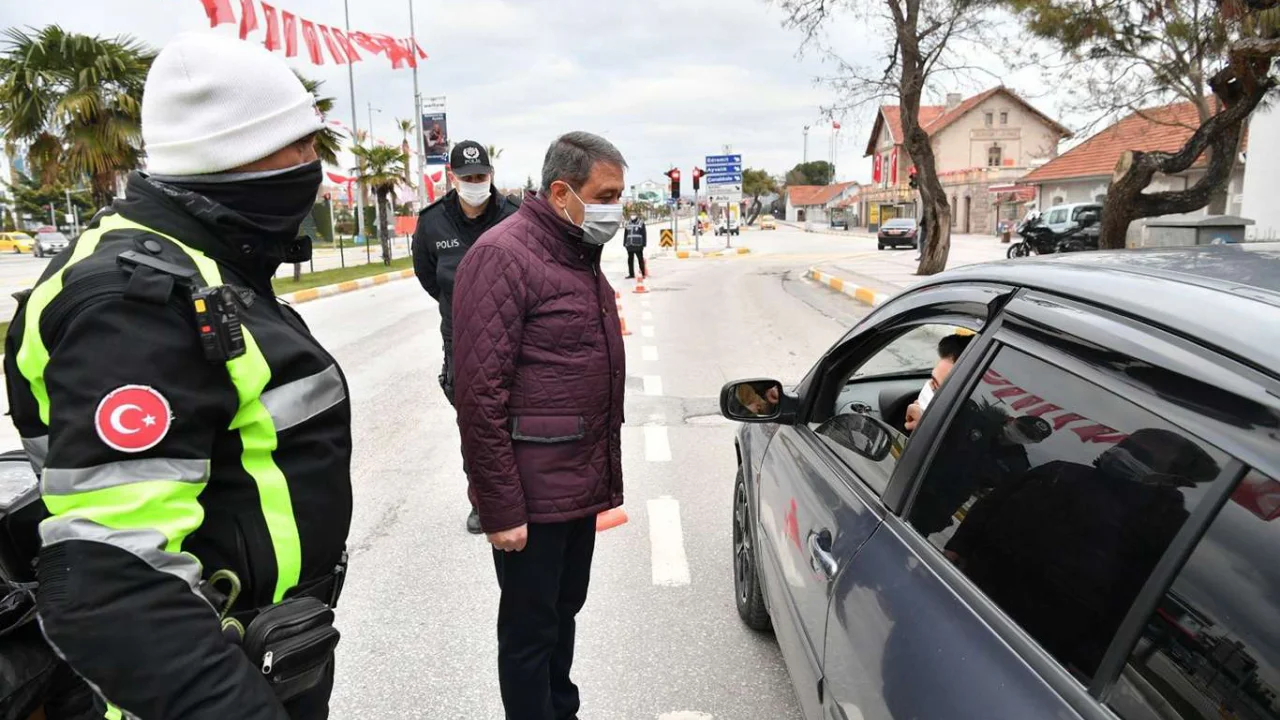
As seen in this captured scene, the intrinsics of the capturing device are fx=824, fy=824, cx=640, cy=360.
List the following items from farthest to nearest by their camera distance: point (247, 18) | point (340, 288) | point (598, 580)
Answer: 1. point (340, 288)
2. point (247, 18)
3. point (598, 580)

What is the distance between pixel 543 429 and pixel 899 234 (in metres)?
34.1

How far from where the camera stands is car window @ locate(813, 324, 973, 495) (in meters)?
2.03

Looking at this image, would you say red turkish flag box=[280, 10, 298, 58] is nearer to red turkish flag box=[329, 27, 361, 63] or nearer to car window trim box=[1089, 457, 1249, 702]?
red turkish flag box=[329, 27, 361, 63]

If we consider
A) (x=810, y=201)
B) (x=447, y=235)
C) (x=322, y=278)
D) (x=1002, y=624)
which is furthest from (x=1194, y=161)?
(x=810, y=201)

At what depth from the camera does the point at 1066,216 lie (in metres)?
25.9

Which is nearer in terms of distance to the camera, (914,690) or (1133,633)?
(1133,633)

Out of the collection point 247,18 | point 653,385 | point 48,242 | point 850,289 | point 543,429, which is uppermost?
point 247,18

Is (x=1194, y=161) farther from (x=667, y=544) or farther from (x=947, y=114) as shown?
(x=947, y=114)

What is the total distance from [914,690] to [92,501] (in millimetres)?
1285

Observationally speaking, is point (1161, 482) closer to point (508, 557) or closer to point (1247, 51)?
point (508, 557)

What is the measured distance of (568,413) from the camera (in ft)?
7.35

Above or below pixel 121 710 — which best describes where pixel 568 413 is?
above

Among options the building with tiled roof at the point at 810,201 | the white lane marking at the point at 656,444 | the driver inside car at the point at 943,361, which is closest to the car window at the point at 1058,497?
the driver inside car at the point at 943,361

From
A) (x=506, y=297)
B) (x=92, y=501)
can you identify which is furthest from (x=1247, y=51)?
(x=92, y=501)
